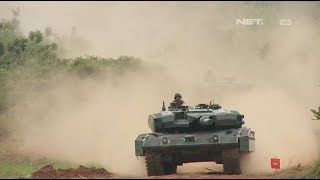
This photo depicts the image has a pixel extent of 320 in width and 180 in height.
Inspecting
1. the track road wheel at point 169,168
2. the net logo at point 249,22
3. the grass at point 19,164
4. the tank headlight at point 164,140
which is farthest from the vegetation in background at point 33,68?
the net logo at point 249,22

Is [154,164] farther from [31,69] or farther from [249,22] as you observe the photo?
[249,22]

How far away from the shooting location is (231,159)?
1805 centimetres

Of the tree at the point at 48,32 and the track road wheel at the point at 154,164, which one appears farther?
the tree at the point at 48,32

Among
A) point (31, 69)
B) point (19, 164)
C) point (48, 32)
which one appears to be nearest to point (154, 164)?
point (19, 164)

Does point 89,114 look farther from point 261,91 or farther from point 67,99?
point 261,91

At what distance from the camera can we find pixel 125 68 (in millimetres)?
48969

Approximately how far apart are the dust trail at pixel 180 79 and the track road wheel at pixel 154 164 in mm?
2280

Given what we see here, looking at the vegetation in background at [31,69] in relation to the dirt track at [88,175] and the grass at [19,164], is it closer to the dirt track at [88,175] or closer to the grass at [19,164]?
the grass at [19,164]

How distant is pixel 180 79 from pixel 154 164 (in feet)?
120

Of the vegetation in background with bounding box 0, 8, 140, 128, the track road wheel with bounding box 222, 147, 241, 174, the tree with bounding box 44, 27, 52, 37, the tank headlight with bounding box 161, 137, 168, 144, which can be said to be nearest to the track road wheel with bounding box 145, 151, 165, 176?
the tank headlight with bounding box 161, 137, 168, 144

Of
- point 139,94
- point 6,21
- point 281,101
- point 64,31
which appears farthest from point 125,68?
point 64,31

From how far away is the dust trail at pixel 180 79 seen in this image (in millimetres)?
25922

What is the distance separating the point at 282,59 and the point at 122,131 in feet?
95.6

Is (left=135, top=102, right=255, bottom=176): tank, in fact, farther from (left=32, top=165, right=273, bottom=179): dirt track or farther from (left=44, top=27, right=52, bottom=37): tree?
(left=44, top=27, right=52, bottom=37): tree
